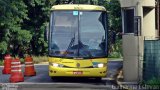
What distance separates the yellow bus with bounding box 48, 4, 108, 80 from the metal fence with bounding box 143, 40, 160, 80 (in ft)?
7.07

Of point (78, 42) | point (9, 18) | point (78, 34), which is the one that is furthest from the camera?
point (9, 18)

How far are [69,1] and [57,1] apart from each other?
4343mm

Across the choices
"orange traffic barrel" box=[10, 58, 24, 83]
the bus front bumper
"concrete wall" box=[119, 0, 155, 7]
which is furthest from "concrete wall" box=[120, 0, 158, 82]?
"orange traffic barrel" box=[10, 58, 24, 83]

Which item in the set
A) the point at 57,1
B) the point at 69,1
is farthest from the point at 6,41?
the point at 69,1

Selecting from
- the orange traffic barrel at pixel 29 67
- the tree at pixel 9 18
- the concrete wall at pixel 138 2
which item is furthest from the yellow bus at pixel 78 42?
the tree at pixel 9 18

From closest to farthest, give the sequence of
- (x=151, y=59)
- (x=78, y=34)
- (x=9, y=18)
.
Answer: (x=151, y=59)
(x=78, y=34)
(x=9, y=18)

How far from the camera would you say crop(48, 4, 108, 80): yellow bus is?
19828 mm

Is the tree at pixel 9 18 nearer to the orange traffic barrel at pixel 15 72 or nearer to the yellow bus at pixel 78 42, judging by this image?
the orange traffic barrel at pixel 15 72

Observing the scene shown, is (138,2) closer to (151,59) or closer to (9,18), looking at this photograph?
(151,59)

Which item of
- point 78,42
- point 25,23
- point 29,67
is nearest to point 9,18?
point 25,23

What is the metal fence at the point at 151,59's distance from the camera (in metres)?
17.6

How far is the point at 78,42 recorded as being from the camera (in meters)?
20.2

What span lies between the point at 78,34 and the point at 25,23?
91.0 ft

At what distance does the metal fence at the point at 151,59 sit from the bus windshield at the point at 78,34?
2.21m
